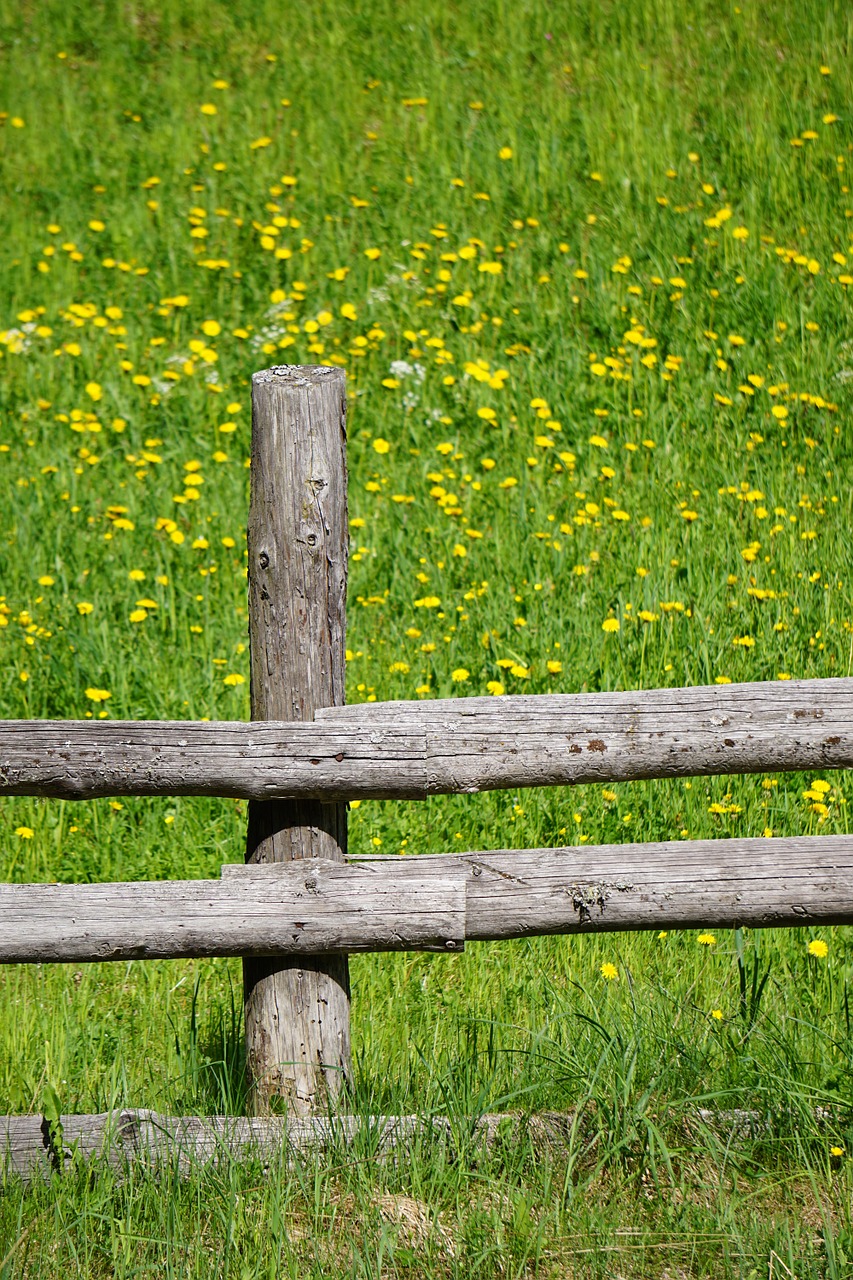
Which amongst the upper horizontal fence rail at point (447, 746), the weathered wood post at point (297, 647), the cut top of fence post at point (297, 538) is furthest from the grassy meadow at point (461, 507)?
the cut top of fence post at point (297, 538)

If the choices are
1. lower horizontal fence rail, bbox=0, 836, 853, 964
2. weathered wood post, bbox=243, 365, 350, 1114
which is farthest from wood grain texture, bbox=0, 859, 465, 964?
weathered wood post, bbox=243, 365, 350, 1114

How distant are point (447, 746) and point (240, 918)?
0.54 m

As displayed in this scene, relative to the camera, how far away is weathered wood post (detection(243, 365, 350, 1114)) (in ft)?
8.34

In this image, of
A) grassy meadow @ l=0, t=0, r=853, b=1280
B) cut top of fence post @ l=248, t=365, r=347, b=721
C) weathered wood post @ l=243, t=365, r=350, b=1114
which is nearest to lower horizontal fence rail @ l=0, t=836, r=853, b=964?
weathered wood post @ l=243, t=365, r=350, b=1114

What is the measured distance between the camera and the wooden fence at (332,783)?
2.50m

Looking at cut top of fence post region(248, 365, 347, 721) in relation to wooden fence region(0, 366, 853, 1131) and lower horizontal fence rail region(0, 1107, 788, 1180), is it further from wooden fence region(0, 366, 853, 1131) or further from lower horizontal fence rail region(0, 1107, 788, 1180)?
lower horizontal fence rail region(0, 1107, 788, 1180)

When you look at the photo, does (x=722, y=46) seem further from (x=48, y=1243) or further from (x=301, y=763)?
(x=48, y=1243)

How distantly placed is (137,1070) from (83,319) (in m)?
4.61

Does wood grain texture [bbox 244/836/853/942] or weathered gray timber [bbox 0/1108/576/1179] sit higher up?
wood grain texture [bbox 244/836/853/942]

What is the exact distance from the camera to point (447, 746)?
2543 mm

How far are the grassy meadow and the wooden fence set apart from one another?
27cm

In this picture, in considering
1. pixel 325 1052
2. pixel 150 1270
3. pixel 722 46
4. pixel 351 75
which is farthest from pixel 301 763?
pixel 722 46

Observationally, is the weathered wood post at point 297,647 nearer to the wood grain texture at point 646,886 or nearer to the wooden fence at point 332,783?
the wooden fence at point 332,783

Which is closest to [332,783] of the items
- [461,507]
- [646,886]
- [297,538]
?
[297,538]
